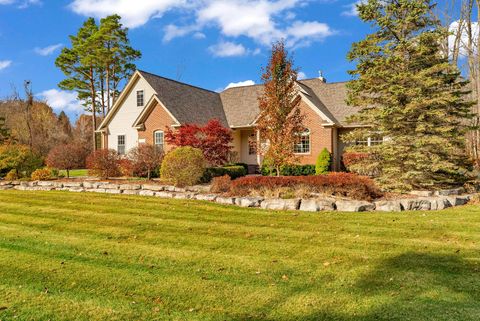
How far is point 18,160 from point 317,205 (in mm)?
16417

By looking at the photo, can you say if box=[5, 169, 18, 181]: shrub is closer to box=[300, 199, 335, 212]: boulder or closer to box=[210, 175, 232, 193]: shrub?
box=[210, 175, 232, 193]: shrub

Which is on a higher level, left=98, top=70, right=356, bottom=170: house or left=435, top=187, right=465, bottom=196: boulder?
left=98, top=70, right=356, bottom=170: house

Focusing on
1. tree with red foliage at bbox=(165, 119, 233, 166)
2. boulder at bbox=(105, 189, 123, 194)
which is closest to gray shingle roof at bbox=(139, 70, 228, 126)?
tree with red foliage at bbox=(165, 119, 233, 166)

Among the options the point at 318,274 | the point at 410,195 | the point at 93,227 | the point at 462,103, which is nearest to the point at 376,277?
the point at 318,274

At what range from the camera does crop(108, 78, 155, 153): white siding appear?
25.5 meters

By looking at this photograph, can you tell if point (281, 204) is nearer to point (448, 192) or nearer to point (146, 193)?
point (146, 193)

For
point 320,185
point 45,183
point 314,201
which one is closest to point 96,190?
point 45,183

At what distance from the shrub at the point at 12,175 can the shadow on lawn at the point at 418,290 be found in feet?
62.8

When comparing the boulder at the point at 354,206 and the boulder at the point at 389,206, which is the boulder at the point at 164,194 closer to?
the boulder at the point at 354,206

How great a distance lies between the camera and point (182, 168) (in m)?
15.0

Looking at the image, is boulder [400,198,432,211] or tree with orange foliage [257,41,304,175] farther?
tree with orange foliage [257,41,304,175]

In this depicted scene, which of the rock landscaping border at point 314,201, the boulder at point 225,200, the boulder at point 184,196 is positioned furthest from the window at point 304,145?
the boulder at point 225,200

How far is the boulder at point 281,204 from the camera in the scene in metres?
10.5

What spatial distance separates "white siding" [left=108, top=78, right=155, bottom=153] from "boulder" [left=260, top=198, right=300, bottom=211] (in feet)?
55.3
